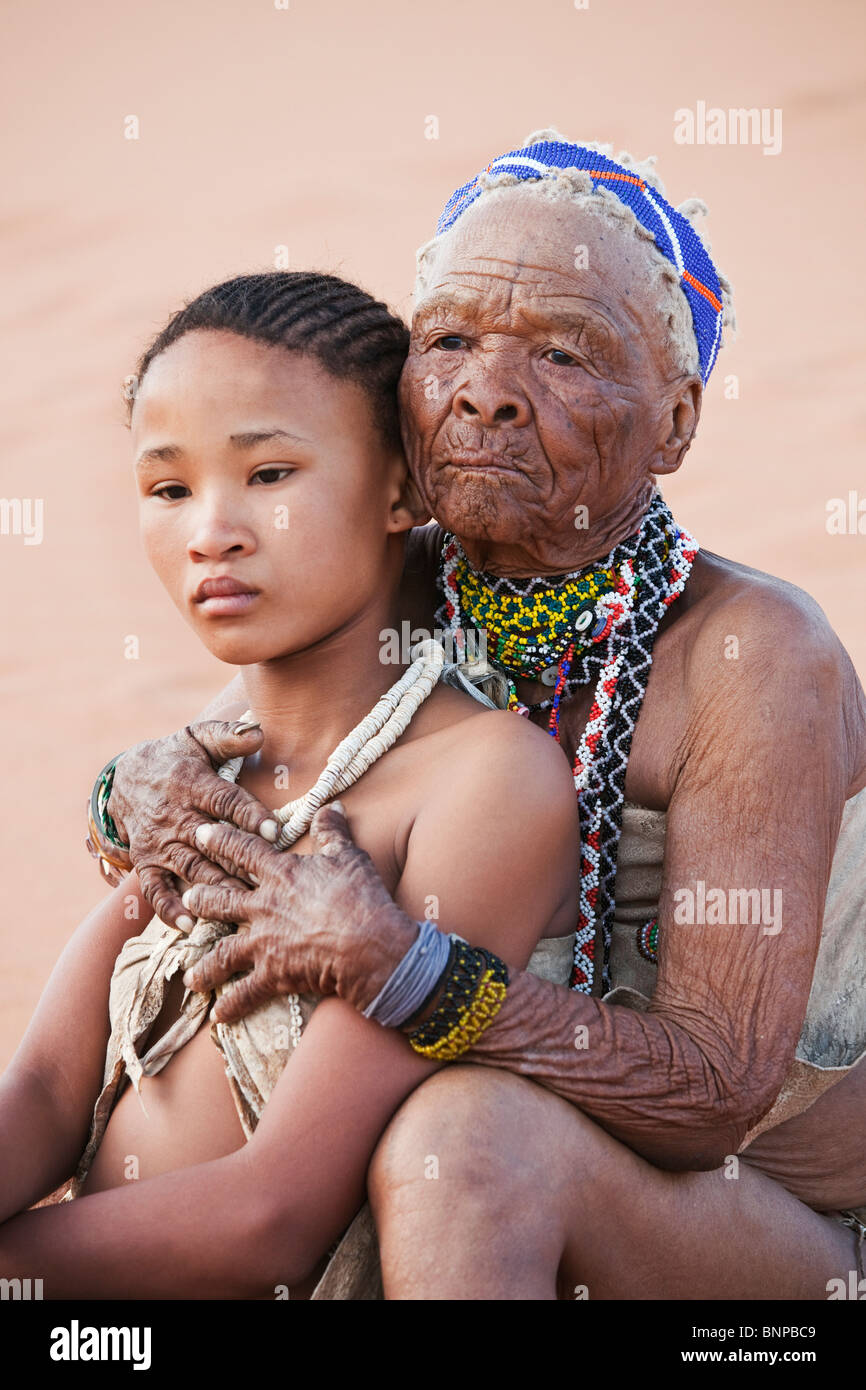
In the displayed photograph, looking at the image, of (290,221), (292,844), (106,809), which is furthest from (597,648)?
(290,221)

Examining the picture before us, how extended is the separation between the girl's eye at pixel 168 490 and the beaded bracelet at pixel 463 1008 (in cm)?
88

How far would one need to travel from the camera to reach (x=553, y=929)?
2801 millimetres

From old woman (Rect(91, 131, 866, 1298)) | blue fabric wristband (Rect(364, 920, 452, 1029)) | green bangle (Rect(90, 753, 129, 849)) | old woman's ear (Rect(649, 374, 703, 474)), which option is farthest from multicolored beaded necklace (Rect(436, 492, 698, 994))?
green bangle (Rect(90, 753, 129, 849))

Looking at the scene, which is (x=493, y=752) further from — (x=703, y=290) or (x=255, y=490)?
(x=703, y=290)

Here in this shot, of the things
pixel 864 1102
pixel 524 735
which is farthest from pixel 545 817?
pixel 864 1102

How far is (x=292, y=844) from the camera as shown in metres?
2.73

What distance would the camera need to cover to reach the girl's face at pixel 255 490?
263cm

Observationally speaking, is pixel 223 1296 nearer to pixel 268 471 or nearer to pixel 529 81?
pixel 268 471

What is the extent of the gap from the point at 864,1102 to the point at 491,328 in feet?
5.08

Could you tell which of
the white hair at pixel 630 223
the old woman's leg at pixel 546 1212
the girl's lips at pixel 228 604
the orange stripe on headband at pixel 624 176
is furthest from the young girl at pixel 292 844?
the orange stripe on headband at pixel 624 176

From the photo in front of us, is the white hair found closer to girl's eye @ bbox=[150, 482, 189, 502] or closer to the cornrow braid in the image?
the cornrow braid

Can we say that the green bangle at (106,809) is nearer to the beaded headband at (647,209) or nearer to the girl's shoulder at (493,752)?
the girl's shoulder at (493,752)

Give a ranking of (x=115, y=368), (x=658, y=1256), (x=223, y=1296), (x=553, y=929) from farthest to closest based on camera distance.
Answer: (x=115, y=368) → (x=553, y=929) → (x=658, y=1256) → (x=223, y=1296)

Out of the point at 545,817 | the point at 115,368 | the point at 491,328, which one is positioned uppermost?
the point at 115,368
